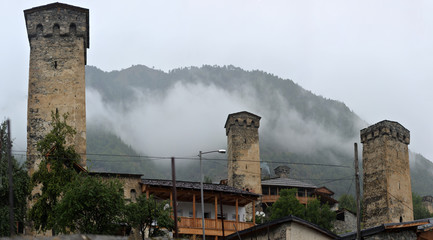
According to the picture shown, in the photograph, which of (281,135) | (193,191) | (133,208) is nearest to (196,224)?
(193,191)

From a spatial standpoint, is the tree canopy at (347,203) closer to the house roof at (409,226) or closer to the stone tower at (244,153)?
the stone tower at (244,153)

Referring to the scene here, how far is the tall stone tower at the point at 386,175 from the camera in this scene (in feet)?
177

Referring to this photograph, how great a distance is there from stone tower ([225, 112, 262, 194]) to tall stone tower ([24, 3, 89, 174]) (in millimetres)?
20354

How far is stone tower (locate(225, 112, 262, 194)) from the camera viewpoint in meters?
60.1

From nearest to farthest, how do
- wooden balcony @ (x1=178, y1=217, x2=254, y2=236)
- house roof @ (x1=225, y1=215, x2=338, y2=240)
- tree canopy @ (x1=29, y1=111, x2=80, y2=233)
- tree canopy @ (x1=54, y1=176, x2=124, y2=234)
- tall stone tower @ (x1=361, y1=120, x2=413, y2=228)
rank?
1. tree canopy @ (x1=54, y1=176, x2=124, y2=234)
2. house roof @ (x1=225, y1=215, x2=338, y2=240)
3. tree canopy @ (x1=29, y1=111, x2=80, y2=233)
4. wooden balcony @ (x1=178, y1=217, x2=254, y2=236)
5. tall stone tower @ (x1=361, y1=120, x2=413, y2=228)

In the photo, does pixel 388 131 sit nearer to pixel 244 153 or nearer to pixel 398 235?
pixel 244 153

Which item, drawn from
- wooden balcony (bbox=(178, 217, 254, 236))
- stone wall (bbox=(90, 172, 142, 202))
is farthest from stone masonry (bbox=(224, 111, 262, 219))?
stone wall (bbox=(90, 172, 142, 202))

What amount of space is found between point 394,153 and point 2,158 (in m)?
34.1

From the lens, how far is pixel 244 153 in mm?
61312

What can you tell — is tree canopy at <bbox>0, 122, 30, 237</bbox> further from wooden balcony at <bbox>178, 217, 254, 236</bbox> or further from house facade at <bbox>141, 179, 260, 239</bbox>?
wooden balcony at <bbox>178, 217, 254, 236</bbox>

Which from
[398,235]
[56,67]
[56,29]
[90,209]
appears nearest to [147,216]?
[90,209]

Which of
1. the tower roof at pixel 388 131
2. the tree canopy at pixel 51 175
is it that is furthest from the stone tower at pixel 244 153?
the tree canopy at pixel 51 175

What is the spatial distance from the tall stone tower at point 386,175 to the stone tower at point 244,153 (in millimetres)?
10165

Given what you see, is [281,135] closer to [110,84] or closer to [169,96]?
[169,96]
